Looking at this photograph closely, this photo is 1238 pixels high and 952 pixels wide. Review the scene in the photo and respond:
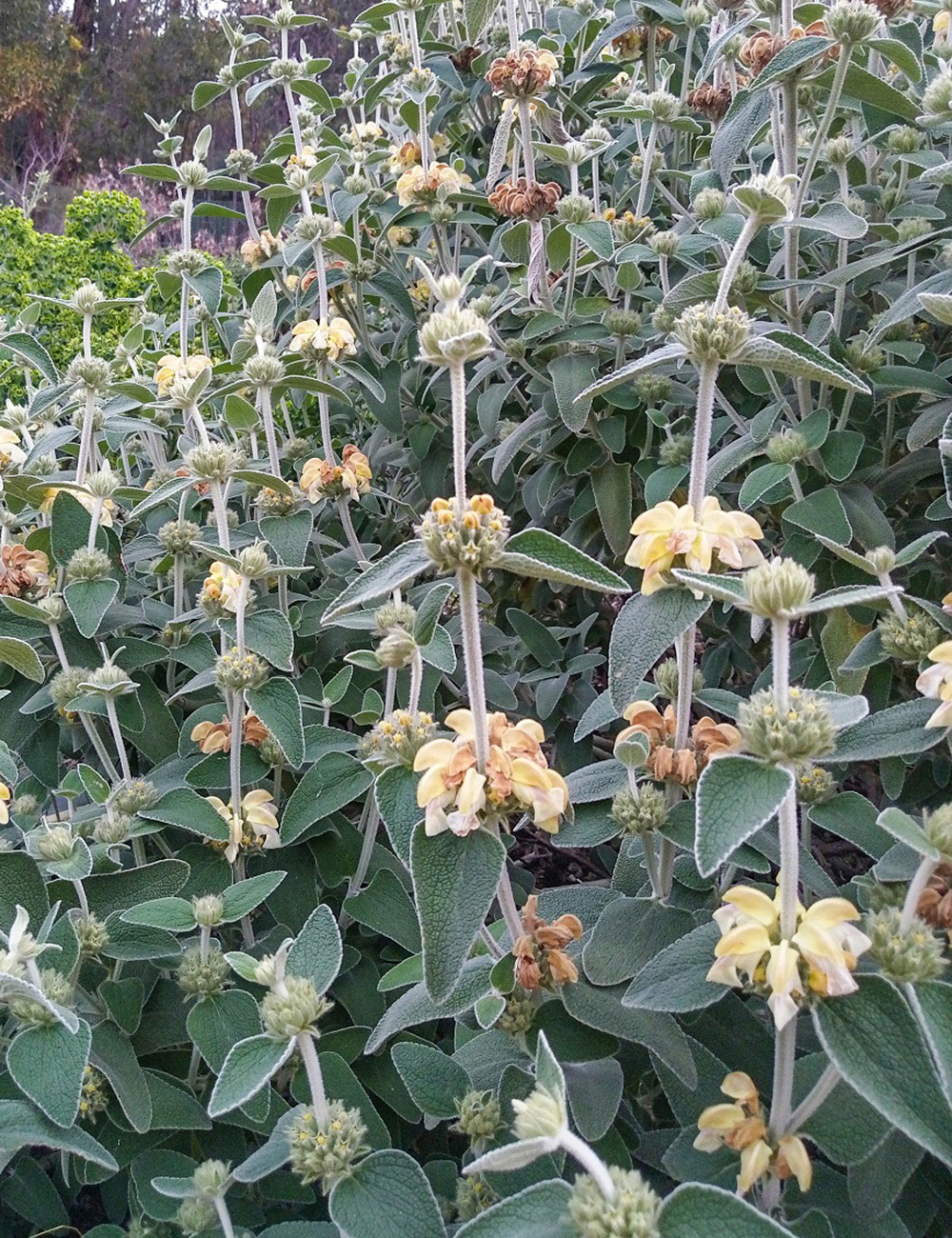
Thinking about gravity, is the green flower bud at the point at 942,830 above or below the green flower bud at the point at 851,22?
below

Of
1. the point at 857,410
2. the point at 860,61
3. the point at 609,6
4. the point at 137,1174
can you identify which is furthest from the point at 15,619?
the point at 609,6

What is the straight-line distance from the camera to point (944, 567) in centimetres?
133

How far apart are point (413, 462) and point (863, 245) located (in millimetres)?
852

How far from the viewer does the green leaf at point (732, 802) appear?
22.3 inches

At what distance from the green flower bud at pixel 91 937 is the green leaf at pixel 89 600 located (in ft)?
1.23

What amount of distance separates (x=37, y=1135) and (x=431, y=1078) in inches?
12.7

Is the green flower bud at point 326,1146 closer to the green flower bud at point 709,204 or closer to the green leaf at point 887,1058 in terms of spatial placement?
the green leaf at point 887,1058

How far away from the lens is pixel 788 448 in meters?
1.17

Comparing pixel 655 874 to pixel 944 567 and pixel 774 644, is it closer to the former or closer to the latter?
pixel 774 644

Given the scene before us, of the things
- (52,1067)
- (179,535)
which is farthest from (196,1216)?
(179,535)

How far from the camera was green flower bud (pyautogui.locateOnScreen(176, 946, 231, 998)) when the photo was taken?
3.22 ft

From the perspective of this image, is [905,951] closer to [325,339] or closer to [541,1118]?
[541,1118]

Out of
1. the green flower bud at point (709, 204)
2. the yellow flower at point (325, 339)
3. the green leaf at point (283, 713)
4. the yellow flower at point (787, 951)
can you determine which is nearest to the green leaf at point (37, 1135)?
the green leaf at point (283, 713)

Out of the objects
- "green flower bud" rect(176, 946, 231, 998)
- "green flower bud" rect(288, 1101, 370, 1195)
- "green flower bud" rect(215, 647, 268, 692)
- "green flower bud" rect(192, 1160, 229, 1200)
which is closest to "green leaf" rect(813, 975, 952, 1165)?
"green flower bud" rect(288, 1101, 370, 1195)
